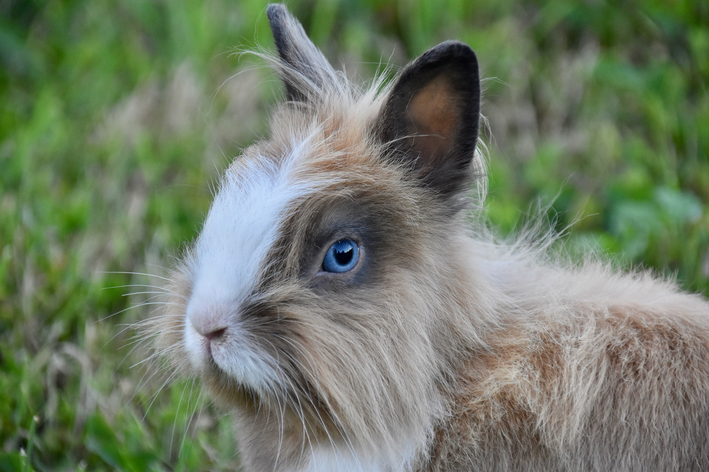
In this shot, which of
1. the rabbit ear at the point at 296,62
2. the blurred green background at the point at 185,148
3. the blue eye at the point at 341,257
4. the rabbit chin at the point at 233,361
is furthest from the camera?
the blurred green background at the point at 185,148

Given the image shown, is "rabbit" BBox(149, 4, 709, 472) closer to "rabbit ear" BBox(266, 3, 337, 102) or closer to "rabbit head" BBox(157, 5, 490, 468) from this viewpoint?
"rabbit head" BBox(157, 5, 490, 468)

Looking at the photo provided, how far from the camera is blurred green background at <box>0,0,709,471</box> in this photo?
3611 millimetres

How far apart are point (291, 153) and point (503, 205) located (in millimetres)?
2302

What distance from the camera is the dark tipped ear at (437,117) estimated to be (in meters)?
2.59

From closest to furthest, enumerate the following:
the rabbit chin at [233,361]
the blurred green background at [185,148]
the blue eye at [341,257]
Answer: the rabbit chin at [233,361] → the blue eye at [341,257] → the blurred green background at [185,148]

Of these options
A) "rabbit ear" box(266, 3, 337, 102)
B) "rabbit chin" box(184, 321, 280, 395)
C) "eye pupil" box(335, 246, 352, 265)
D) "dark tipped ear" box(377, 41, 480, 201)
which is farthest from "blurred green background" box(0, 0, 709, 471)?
"eye pupil" box(335, 246, 352, 265)

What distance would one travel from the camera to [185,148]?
540 centimetres

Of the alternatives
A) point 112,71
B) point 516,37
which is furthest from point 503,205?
point 112,71

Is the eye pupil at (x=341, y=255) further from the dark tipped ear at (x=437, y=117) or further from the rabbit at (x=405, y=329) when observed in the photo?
the dark tipped ear at (x=437, y=117)

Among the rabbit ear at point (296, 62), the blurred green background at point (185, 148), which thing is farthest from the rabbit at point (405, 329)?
the blurred green background at point (185, 148)

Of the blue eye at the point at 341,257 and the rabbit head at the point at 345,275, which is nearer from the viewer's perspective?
the rabbit head at the point at 345,275

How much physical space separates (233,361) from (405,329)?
1.91 feet

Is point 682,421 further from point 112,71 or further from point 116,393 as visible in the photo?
point 112,71

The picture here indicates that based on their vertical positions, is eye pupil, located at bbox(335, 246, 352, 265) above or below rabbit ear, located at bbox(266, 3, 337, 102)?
below
